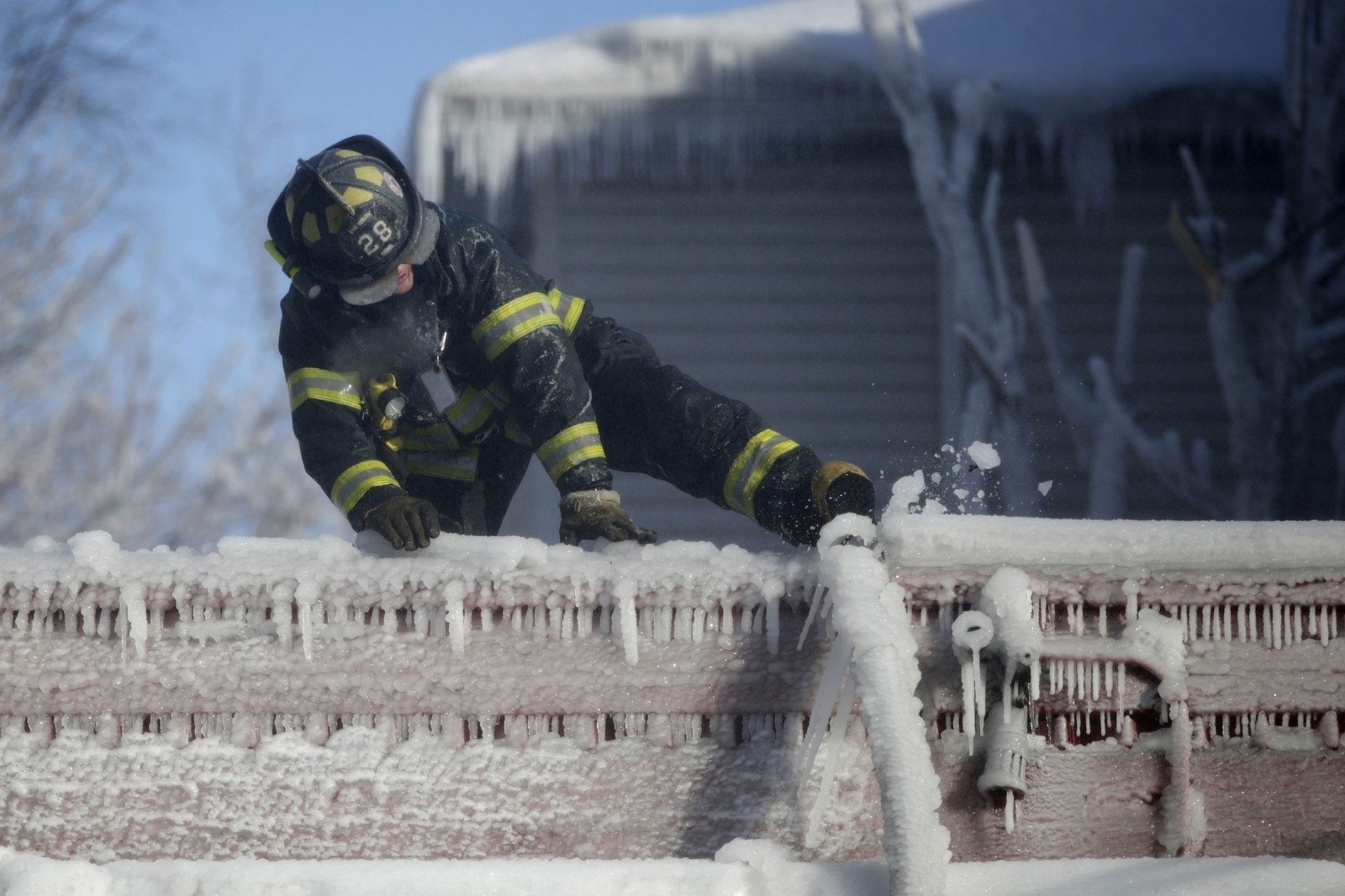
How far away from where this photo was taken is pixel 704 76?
5668 mm

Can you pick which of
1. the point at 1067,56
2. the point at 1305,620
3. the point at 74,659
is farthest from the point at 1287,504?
the point at 74,659

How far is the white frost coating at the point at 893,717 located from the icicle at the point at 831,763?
0.06 meters

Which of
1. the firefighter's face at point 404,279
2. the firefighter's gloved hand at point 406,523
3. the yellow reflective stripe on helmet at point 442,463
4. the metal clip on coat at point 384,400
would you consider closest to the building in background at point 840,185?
the yellow reflective stripe on helmet at point 442,463

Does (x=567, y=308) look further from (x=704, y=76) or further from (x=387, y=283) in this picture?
(x=704, y=76)

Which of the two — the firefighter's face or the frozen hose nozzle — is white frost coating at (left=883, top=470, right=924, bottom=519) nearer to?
the frozen hose nozzle

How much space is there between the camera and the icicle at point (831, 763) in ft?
5.30

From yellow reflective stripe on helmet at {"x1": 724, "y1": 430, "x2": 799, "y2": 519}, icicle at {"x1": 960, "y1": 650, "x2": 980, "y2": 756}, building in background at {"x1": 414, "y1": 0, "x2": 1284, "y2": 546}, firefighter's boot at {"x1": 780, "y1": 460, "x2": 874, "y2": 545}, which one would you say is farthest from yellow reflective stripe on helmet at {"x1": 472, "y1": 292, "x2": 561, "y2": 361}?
building in background at {"x1": 414, "y1": 0, "x2": 1284, "y2": 546}

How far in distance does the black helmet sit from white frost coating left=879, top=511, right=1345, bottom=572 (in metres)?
1.00

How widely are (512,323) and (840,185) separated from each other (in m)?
4.33

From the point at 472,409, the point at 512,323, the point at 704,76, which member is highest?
the point at 704,76

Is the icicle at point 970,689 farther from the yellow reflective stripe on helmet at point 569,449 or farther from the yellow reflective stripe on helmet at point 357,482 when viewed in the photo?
the yellow reflective stripe on helmet at point 357,482

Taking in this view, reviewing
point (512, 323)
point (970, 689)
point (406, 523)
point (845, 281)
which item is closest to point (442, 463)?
point (512, 323)

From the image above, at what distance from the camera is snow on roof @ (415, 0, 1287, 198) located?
5637mm

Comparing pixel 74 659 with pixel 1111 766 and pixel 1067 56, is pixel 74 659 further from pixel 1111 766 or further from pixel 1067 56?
pixel 1067 56
